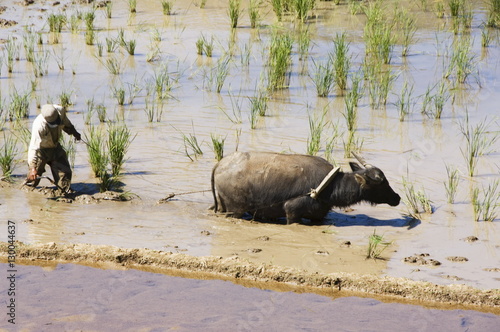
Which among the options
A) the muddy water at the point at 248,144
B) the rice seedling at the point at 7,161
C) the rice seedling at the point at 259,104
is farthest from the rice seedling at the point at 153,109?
the rice seedling at the point at 7,161

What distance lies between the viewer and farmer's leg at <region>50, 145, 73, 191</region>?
7.85 m

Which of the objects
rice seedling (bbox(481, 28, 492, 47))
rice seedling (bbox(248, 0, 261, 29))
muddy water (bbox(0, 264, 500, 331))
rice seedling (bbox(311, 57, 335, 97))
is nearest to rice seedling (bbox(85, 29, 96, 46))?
rice seedling (bbox(248, 0, 261, 29))

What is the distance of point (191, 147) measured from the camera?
914cm

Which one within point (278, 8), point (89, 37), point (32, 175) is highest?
point (278, 8)

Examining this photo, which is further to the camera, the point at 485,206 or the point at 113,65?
the point at 113,65

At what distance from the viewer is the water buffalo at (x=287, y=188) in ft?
23.3

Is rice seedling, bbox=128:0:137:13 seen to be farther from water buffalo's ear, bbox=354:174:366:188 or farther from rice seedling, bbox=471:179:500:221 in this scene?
rice seedling, bbox=471:179:500:221

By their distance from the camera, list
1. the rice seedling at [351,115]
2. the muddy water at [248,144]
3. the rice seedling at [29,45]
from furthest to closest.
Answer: the rice seedling at [29,45]
the rice seedling at [351,115]
the muddy water at [248,144]

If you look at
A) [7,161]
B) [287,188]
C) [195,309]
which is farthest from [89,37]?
[195,309]

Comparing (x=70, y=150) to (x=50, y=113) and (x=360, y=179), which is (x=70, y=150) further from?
(x=360, y=179)

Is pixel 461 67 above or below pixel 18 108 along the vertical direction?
above

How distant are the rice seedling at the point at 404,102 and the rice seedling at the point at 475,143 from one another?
0.73 metres

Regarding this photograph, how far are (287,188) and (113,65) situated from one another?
5836 mm

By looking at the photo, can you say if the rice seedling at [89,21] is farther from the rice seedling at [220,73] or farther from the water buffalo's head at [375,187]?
the water buffalo's head at [375,187]
